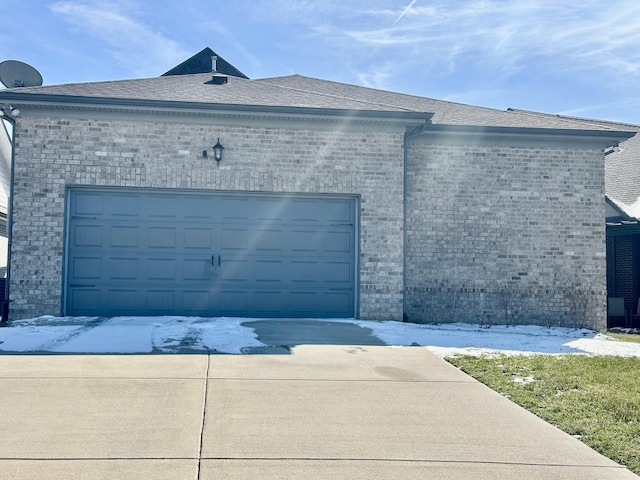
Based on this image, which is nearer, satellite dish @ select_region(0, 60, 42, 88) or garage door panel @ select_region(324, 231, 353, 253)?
garage door panel @ select_region(324, 231, 353, 253)

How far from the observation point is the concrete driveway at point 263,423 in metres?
3.90

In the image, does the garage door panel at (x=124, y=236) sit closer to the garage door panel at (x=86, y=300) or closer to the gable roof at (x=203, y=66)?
the garage door panel at (x=86, y=300)

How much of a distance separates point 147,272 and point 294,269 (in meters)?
2.73

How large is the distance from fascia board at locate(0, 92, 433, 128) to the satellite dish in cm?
286

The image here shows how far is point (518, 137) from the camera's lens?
38.4 feet

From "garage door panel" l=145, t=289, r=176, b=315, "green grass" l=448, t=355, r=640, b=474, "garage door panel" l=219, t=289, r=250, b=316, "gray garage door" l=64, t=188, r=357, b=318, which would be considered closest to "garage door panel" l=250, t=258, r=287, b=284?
"gray garage door" l=64, t=188, r=357, b=318

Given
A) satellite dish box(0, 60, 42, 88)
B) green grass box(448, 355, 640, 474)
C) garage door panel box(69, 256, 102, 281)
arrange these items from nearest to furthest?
green grass box(448, 355, 640, 474), garage door panel box(69, 256, 102, 281), satellite dish box(0, 60, 42, 88)

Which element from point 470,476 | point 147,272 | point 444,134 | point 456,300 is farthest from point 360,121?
point 470,476

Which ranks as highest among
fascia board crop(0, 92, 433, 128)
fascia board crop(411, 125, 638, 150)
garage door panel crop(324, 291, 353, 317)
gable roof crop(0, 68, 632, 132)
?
gable roof crop(0, 68, 632, 132)

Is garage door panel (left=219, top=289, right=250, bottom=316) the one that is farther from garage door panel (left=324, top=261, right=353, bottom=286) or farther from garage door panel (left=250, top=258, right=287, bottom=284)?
garage door panel (left=324, top=261, right=353, bottom=286)

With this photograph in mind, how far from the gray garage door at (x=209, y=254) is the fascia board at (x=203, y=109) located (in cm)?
149

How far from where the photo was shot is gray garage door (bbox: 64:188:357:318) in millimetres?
10391

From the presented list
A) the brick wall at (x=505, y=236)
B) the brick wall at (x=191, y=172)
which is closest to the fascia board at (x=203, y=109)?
the brick wall at (x=191, y=172)

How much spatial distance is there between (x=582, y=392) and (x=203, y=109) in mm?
7636
